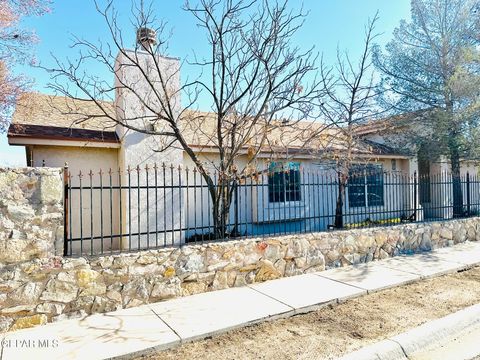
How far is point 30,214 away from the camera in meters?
4.55

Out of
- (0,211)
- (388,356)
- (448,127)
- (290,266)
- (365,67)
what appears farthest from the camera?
(448,127)

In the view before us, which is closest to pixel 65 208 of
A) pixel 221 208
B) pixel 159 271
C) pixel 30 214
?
pixel 30 214

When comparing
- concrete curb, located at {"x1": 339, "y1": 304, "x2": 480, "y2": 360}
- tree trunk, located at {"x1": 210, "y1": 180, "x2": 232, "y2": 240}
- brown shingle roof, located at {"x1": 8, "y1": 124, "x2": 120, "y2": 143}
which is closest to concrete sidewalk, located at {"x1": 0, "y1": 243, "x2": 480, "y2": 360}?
tree trunk, located at {"x1": 210, "y1": 180, "x2": 232, "y2": 240}

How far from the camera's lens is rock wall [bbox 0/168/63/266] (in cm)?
439

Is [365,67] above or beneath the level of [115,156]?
above

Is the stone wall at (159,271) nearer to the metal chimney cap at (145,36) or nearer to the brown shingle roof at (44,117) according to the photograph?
the brown shingle roof at (44,117)

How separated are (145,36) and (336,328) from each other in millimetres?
6833

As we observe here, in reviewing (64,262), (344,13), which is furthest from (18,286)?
(344,13)

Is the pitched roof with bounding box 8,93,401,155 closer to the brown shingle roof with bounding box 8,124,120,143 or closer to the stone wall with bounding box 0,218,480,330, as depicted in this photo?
the brown shingle roof with bounding box 8,124,120,143

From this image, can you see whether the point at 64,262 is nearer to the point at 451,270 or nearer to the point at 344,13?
the point at 451,270

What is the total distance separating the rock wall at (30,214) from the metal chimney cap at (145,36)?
3643 mm

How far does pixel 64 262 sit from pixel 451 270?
24.4 ft

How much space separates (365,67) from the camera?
32.9 feet

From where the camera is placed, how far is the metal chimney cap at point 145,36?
23.0ft
